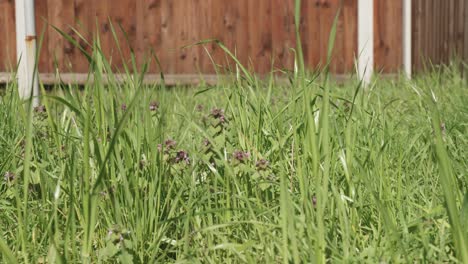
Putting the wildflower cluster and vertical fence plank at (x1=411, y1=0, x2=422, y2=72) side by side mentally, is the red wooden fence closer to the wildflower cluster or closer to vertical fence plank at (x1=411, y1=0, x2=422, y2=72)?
vertical fence plank at (x1=411, y1=0, x2=422, y2=72)

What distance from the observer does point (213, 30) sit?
732cm

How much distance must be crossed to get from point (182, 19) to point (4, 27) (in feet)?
5.01

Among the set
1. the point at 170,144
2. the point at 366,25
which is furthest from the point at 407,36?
the point at 170,144

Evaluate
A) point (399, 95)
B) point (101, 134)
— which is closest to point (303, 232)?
point (101, 134)

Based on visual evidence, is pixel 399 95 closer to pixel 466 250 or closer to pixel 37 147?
pixel 37 147

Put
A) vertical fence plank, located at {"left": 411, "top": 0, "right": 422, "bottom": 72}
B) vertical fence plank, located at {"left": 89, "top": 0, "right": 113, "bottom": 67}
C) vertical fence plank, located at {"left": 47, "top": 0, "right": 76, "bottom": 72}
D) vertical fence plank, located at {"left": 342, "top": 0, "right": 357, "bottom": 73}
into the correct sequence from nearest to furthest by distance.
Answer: vertical fence plank, located at {"left": 47, "top": 0, "right": 76, "bottom": 72} → vertical fence plank, located at {"left": 89, "top": 0, "right": 113, "bottom": 67} → vertical fence plank, located at {"left": 342, "top": 0, "right": 357, "bottom": 73} → vertical fence plank, located at {"left": 411, "top": 0, "right": 422, "bottom": 72}

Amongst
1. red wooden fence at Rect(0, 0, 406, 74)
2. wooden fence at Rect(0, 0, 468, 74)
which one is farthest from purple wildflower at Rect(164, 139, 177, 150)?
red wooden fence at Rect(0, 0, 406, 74)

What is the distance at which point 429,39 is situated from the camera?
8.16 m

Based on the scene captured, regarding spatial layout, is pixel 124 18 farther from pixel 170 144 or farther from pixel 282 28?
pixel 170 144

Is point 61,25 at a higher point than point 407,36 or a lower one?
higher

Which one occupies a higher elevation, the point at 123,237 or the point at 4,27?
the point at 4,27

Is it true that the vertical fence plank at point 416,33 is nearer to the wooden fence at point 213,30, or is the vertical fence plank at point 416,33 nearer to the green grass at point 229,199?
the wooden fence at point 213,30

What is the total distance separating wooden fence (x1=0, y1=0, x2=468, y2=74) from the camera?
268 inches

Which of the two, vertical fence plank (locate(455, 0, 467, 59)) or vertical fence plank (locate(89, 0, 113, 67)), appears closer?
vertical fence plank (locate(89, 0, 113, 67))
